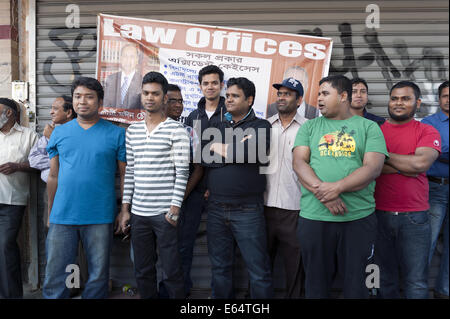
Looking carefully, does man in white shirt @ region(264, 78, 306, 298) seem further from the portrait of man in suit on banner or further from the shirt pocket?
the shirt pocket

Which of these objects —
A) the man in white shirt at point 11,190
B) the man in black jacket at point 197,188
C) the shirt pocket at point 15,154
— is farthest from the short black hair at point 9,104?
the man in black jacket at point 197,188

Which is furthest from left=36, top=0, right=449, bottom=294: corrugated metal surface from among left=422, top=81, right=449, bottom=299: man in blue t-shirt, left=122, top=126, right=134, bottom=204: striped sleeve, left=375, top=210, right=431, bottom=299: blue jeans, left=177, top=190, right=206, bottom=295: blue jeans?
left=375, top=210, right=431, bottom=299: blue jeans

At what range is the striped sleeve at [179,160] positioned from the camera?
9.46 ft

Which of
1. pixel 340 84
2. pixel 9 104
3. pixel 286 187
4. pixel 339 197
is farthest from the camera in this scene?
pixel 9 104

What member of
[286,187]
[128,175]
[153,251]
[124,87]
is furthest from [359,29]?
[153,251]

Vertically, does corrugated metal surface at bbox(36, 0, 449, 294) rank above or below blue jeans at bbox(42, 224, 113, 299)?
above

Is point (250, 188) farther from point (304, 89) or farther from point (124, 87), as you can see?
point (124, 87)

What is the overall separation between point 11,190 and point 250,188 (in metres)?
2.67

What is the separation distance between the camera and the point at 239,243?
9.92ft

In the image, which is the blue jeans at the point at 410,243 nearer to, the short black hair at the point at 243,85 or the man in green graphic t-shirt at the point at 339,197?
the man in green graphic t-shirt at the point at 339,197

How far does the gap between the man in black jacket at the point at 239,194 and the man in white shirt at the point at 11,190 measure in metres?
2.17

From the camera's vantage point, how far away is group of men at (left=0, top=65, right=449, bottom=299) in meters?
2.69

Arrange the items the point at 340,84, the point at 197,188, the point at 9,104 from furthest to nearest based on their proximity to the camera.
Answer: the point at 9,104, the point at 197,188, the point at 340,84
